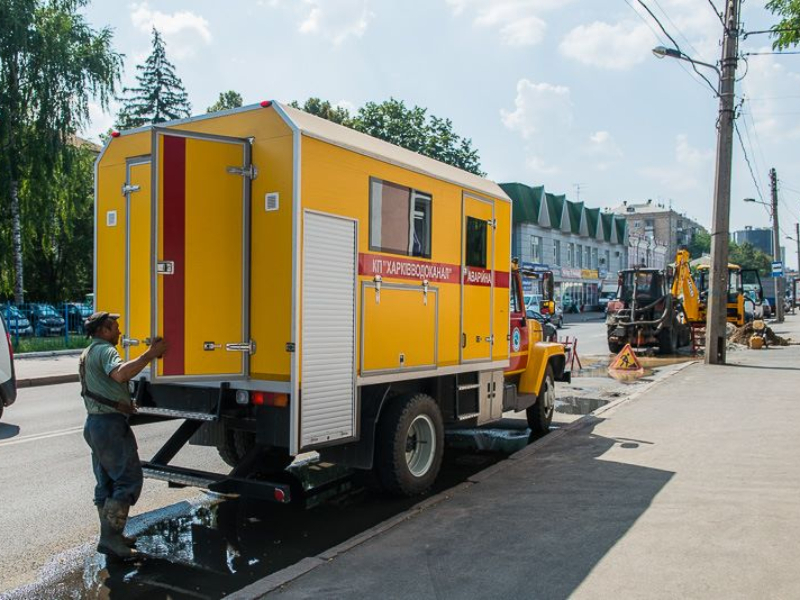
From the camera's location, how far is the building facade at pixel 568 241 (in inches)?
2126

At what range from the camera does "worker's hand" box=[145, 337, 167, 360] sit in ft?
16.1

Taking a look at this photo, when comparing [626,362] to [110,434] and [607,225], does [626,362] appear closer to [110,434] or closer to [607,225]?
[110,434]

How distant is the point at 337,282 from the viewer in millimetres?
5605

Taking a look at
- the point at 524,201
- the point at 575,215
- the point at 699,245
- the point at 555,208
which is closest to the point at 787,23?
the point at 524,201

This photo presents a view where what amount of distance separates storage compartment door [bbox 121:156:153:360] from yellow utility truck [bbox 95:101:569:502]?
0.01 metres

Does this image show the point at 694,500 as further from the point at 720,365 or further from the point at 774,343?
the point at 774,343

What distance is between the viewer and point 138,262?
20.0 ft

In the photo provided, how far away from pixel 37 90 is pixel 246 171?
980 inches

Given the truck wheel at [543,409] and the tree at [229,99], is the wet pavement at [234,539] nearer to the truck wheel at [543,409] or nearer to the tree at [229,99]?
the truck wheel at [543,409]

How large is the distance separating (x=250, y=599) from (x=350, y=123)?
4409cm

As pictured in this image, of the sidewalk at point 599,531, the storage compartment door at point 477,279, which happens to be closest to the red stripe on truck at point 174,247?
the sidewalk at point 599,531

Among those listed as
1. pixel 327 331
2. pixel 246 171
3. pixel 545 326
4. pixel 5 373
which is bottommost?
pixel 5 373

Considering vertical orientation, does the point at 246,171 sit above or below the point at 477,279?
above

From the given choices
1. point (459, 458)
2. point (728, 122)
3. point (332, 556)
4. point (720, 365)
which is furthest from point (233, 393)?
point (728, 122)
